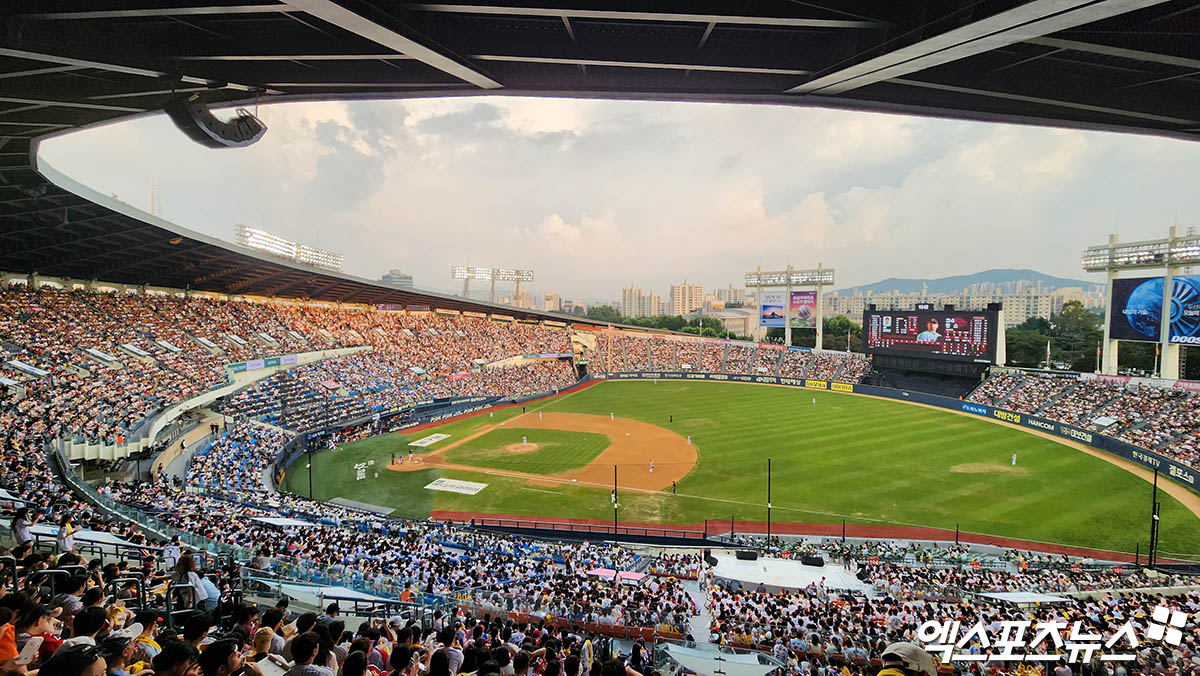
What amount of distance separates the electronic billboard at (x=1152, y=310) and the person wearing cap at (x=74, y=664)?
5146 cm

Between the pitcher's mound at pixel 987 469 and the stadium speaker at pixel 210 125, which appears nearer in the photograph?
the stadium speaker at pixel 210 125

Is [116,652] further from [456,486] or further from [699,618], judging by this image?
[456,486]

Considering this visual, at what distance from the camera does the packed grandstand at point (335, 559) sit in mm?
6434

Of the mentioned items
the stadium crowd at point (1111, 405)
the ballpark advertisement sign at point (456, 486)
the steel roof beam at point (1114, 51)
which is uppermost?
the steel roof beam at point (1114, 51)

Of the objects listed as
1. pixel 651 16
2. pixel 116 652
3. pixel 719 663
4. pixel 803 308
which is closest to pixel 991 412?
pixel 803 308

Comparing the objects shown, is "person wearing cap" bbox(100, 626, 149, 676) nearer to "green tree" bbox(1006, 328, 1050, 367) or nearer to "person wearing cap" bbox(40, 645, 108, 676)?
"person wearing cap" bbox(40, 645, 108, 676)

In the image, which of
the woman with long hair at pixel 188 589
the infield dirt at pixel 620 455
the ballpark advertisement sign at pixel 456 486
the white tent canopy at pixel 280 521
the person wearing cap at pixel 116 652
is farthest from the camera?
the infield dirt at pixel 620 455

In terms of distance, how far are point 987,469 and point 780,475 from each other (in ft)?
39.2

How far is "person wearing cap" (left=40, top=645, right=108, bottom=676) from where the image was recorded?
9.41ft

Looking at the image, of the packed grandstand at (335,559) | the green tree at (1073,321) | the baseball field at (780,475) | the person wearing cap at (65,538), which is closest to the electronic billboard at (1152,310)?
the packed grandstand at (335,559)

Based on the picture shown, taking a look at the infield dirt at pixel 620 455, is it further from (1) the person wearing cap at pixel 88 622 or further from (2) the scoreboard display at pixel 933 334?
(2) the scoreboard display at pixel 933 334

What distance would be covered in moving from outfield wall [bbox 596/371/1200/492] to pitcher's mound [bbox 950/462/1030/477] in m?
5.48

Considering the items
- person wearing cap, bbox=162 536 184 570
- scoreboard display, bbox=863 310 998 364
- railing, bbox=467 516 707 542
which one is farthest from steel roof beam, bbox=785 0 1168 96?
scoreboard display, bbox=863 310 998 364

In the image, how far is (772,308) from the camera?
2813 inches
